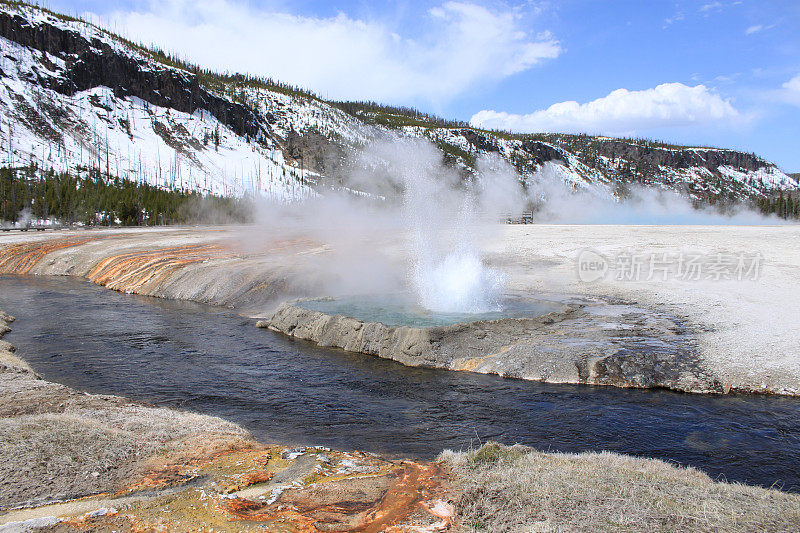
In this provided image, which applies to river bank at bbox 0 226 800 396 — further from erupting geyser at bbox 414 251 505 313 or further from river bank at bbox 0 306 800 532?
river bank at bbox 0 306 800 532

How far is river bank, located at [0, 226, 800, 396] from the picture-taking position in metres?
9.34

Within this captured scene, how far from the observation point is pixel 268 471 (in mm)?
5152

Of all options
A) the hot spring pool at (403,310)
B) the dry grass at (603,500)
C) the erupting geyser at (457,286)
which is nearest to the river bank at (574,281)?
the erupting geyser at (457,286)

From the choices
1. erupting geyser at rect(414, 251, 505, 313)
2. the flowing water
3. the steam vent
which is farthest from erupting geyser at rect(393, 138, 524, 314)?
the flowing water

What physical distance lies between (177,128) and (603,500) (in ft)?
438

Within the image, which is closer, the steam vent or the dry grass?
the dry grass

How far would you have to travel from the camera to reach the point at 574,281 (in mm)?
18000

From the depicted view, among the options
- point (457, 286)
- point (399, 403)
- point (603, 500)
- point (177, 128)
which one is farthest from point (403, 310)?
point (177, 128)

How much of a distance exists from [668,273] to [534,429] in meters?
13.4

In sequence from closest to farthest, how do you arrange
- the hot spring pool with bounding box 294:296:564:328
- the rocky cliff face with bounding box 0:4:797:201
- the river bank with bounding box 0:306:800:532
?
the river bank with bounding box 0:306:800:532, the hot spring pool with bounding box 294:296:564:328, the rocky cliff face with bounding box 0:4:797:201

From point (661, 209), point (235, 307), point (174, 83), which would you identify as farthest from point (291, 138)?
point (235, 307)

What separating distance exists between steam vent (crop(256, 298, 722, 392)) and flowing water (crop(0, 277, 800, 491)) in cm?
37

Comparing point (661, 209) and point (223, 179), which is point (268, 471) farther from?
point (223, 179)

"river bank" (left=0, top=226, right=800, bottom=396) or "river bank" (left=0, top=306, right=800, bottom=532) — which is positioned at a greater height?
"river bank" (left=0, top=226, right=800, bottom=396)
